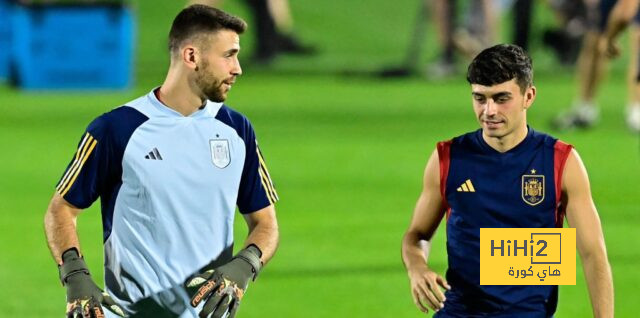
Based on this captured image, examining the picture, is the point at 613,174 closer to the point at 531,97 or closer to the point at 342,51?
the point at 531,97

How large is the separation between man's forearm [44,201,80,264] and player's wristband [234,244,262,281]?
1.77ft

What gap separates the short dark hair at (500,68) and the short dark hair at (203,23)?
77 centimetres

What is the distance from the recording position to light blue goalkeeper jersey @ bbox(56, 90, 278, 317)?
18.3 feet

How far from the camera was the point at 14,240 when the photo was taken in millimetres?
10633

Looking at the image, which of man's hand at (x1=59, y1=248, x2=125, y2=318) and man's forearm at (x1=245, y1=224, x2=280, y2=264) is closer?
man's hand at (x1=59, y1=248, x2=125, y2=318)

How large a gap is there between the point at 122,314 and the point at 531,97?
1518 mm

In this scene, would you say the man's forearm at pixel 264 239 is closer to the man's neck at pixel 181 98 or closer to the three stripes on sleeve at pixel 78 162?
the man's neck at pixel 181 98

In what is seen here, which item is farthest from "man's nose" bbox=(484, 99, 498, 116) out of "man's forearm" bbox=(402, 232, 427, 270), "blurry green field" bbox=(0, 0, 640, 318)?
"blurry green field" bbox=(0, 0, 640, 318)

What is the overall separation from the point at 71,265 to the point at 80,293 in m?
0.14

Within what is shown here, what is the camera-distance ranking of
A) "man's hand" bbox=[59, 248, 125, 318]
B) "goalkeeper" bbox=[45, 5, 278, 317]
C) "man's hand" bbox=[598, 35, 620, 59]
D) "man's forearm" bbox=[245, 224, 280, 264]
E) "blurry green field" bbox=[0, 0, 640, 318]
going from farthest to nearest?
"man's hand" bbox=[598, 35, 620, 59] → "blurry green field" bbox=[0, 0, 640, 318] → "man's forearm" bbox=[245, 224, 280, 264] → "goalkeeper" bbox=[45, 5, 278, 317] → "man's hand" bbox=[59, 248, 125, 318]

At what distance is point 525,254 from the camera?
5.63m

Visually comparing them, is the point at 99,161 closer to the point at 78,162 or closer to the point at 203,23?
the point at 78,162

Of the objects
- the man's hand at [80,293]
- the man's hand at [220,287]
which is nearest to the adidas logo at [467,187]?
the man's hand at [220,287]

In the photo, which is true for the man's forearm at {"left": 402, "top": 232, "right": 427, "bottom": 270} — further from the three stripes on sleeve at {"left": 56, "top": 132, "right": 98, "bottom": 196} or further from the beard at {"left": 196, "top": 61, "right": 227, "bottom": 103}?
the three stripes on sleeve at {"left": 56, "top": 132, "right": 98, "bottom": 196}
